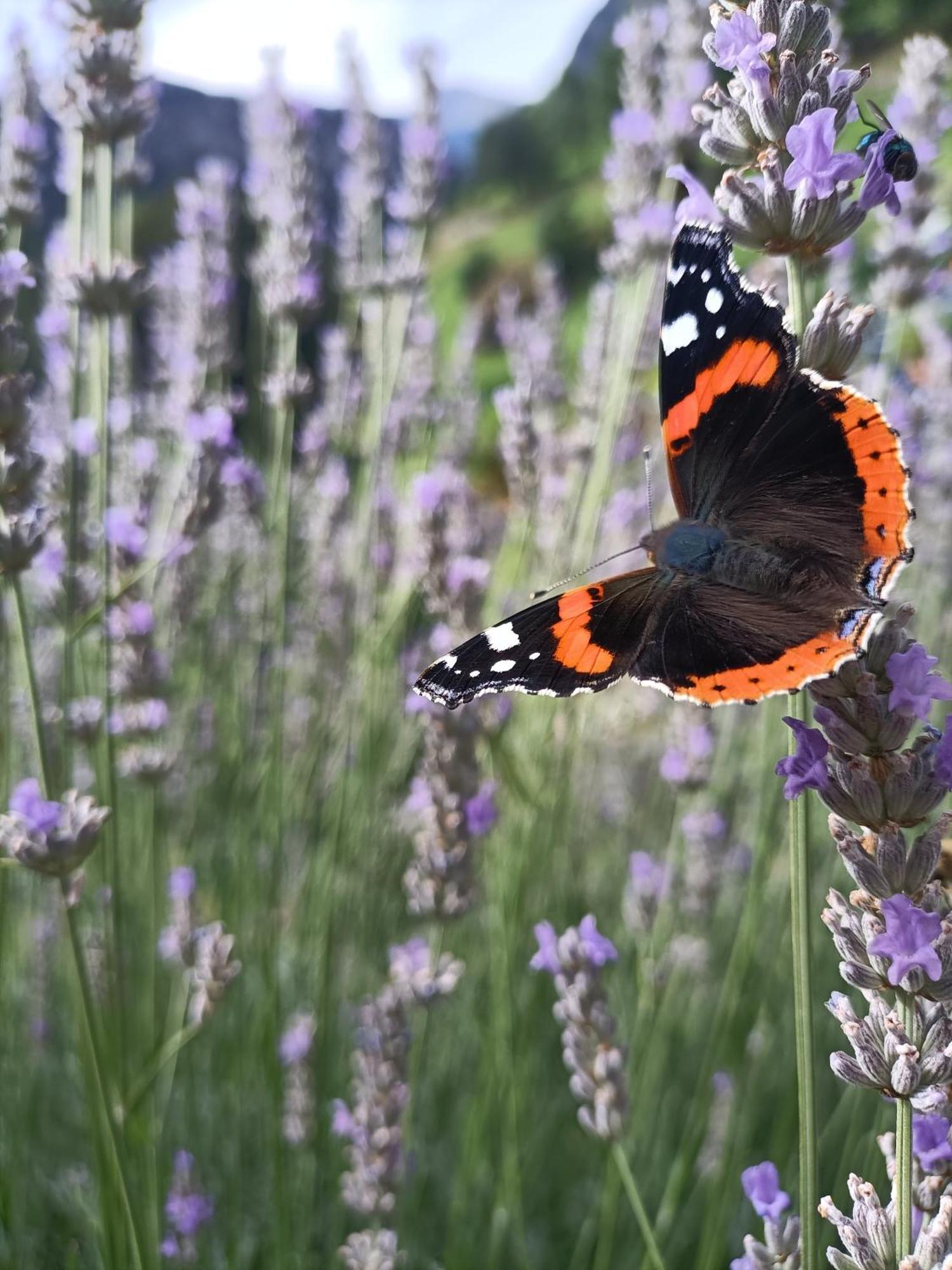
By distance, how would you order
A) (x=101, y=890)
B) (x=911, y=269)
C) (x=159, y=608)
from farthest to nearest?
(x=159, y=608)
(x=101, y=890)
(x=911, y=269)

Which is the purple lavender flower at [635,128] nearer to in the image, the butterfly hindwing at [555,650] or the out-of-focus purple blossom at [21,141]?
the out-of-focus purple blossom at [21,141]

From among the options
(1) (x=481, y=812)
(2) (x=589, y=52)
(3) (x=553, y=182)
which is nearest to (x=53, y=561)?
(1) (x=481, y=812)

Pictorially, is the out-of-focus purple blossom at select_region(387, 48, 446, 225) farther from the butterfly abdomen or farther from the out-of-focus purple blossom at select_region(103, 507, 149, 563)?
the butterfly abdomen

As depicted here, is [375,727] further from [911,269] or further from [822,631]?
[822,631]

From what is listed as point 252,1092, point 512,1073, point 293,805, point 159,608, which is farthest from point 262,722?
point 512,1073

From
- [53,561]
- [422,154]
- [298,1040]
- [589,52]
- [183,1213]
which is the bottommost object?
[183,1213]

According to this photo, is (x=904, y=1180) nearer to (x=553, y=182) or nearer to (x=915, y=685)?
(x=915, y=685)
